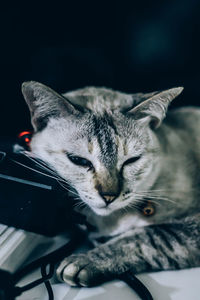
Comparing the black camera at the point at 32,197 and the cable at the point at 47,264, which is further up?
the black camera at the point at 32,197

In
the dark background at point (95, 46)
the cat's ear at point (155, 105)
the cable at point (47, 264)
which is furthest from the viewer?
the dark background at point (95, 46)

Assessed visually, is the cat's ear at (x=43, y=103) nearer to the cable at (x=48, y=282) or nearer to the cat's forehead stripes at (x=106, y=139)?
the cat's forehead stripes at (x=106, y=139)

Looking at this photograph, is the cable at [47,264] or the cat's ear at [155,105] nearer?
the cable at [47,264]

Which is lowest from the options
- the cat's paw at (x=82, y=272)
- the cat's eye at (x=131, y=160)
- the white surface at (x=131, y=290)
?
the white surface at (x=131, y=290)

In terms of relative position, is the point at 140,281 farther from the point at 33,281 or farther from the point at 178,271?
the point at 33,281

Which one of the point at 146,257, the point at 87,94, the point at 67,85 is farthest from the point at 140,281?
the point at 67,85

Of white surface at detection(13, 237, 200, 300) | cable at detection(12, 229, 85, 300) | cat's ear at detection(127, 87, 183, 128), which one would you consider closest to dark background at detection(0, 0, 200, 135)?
cat's ear at detection(127, 87, 183, 128)

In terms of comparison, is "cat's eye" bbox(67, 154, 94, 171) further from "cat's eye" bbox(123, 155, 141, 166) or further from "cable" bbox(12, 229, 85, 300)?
"cable" bbox(12, 229, 85, 300)

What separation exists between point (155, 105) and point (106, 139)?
155mm

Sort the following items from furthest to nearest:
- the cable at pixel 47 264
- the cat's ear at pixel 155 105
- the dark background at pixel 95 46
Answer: the dark background at pixel 95 46
the cat's ear at pixel 155 105
the cable at pixel 47 264

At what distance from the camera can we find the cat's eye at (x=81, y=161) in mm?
694

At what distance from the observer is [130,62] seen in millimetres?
946

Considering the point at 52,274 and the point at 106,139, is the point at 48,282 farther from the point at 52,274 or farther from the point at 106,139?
the point at 106,139

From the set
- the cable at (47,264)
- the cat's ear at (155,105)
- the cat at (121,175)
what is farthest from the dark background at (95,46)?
the cable at (47,264)
